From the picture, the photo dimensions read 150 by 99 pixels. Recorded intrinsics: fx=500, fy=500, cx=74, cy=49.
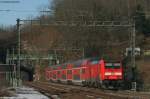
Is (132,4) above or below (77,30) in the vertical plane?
above

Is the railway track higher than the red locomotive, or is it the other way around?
the red locomotive

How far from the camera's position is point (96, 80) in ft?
160

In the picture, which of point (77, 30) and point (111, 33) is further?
point (111, 33)

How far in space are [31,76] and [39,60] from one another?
4.96 metres

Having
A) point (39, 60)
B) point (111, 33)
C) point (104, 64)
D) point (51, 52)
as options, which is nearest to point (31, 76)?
point (39, 60)

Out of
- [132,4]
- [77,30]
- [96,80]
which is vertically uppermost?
[132,4]

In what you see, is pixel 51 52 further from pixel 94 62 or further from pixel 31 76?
pixel 94 62

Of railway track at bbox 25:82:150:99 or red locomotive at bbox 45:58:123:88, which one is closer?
railway track at bbox 25:82:150:99

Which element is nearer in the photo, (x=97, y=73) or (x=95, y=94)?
(x=95, y=94)


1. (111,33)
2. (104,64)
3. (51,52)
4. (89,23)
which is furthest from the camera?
(51,52)

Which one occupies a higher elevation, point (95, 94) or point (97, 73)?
point (97, 73)

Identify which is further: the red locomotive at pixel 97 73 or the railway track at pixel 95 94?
the red locomotive at pixel 97 73

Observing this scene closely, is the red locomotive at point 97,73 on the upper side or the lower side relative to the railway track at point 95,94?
upper

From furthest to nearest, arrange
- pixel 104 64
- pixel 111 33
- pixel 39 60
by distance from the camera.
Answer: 1. pixel 39 60
2. pixel 111 33
3. pixel 104 64
